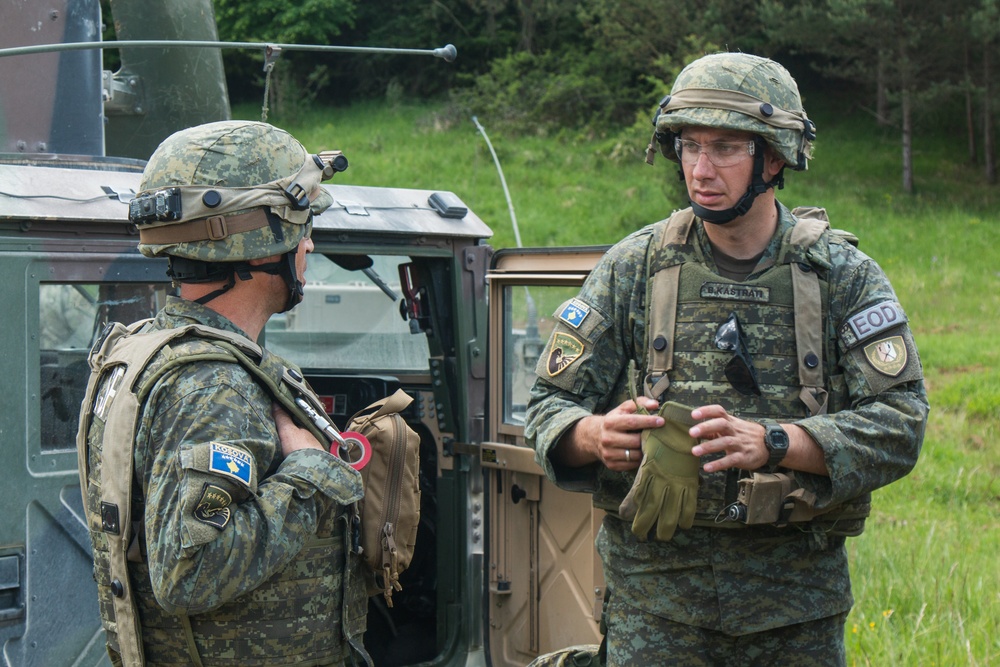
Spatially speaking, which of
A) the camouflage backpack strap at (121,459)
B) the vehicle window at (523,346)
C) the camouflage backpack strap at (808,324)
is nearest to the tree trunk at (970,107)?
the vehicle window at (523,346)

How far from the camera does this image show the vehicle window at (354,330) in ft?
16.0

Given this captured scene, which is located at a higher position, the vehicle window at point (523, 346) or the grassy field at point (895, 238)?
the vehicle window at point (523, 346)

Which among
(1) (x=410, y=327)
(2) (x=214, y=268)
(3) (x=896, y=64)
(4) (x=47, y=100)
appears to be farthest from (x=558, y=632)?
(3) (x=896, y=64)

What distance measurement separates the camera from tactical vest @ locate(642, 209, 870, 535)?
8.91ft

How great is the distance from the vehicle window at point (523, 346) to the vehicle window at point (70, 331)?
1.28 meters

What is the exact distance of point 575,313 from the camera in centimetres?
288

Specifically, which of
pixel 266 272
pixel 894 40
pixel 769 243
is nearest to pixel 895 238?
pixel 894 40

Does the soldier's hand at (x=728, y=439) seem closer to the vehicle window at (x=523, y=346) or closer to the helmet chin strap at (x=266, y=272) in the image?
the helmet chin strap at (x=266, y=272)

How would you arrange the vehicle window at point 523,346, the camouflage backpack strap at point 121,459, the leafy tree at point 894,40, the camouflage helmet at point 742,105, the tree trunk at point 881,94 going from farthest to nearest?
the tree trunk at point 881,94
the leafy tree at point 894,40
the vehicle window at point 523,346
the camouflage helmet at point 742,105
the camouflage backpack strap at point 121,459

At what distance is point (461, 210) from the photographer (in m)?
4.56

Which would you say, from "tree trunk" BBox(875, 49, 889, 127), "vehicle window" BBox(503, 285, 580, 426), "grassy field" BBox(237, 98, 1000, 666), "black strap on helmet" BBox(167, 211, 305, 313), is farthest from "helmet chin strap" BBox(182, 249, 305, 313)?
"tree trunk" BBox(875, 49, 889, 127)

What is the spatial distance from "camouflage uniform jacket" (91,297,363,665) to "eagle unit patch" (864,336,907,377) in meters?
1.18

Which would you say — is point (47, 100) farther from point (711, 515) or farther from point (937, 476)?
point (937, 476)

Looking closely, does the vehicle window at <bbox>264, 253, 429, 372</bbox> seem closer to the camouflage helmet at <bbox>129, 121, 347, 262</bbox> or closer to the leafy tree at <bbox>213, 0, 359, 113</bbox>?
the camouflage helmet at <bbox>129, 121, 347, 262</bbox>
